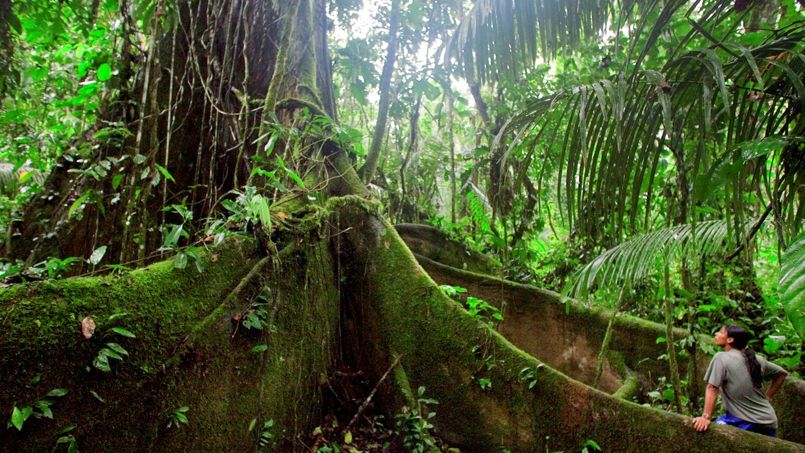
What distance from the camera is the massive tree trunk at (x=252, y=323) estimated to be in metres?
1.92

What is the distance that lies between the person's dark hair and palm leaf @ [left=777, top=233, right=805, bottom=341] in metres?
2.83

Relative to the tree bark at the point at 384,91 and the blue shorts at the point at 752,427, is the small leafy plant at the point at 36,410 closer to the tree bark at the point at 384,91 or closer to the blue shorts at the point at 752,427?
the tree bark at the point at 384,91

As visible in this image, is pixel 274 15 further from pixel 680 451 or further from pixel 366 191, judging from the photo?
pixel 680 451

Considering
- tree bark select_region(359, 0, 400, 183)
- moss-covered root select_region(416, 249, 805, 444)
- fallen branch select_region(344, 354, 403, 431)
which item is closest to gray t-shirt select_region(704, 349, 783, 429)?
moss-covered root select_region(416, 249, 805, 444)

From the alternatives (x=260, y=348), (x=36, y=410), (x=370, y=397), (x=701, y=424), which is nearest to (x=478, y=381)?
(x=370, y=397)

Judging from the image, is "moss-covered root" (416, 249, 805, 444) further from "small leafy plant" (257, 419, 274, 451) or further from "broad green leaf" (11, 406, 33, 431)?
"broad green leaf" (11, 406, 33, 431)

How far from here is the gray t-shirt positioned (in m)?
3.11

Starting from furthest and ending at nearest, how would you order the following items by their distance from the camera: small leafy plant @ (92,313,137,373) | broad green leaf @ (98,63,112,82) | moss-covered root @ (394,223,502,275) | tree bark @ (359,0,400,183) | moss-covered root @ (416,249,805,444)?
moss-covered root @ (394,223,502,275) → tree bark @ (359,0,400,183) → moss-covered root @ (416,249,805,444) → broad green leaf @ (98,63,112,82) → small leafy plant @ (92,313,137,373)

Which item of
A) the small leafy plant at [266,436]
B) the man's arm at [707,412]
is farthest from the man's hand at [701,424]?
the small leafy plant at [266,436]

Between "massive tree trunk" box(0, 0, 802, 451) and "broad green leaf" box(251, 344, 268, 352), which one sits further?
"broad green leaf" box(251, 344, 268, 352)

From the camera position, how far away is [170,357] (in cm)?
221

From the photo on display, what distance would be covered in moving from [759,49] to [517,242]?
486 cm

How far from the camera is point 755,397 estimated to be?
314 centimetres

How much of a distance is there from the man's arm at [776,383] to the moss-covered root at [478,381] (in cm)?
107
